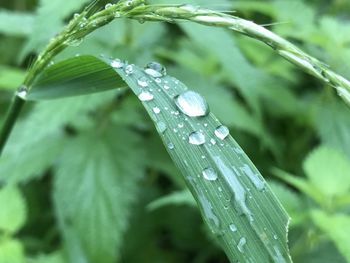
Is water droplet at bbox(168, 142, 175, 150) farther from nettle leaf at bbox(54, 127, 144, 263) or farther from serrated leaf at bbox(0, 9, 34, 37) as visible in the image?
serrated leaf at bbox(0, 9, 34, 37)

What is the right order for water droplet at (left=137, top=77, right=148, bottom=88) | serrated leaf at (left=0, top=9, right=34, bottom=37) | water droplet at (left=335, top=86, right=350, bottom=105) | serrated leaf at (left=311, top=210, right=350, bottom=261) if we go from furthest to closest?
serrated leaf at (left=0, top=9, right=34, bottom=37), serrated leaf at (left=311, top=210, right=350, bottom=261), water droplet at (left=137, top=77, right=148, bottom=88), water droplet at (left=335, top=86, right=350, bottom=105)

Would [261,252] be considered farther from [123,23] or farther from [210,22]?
[123,23]

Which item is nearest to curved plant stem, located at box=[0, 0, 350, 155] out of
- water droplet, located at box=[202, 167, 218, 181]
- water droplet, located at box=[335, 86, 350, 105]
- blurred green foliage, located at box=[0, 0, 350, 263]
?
water droplet, located at box=[335, 86, 350, 105]

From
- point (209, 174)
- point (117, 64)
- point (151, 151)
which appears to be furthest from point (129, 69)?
point (151, 151)

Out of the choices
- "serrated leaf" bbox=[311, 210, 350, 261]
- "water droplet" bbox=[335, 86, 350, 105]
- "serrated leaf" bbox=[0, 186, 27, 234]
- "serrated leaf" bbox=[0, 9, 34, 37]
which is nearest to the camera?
"water droplet" bbox=[335, 86, 350, 105]

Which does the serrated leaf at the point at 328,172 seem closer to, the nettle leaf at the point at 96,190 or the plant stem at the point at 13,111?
the nettle leaf at the point at 96,190

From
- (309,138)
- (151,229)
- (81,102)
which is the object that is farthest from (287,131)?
(81,102)
